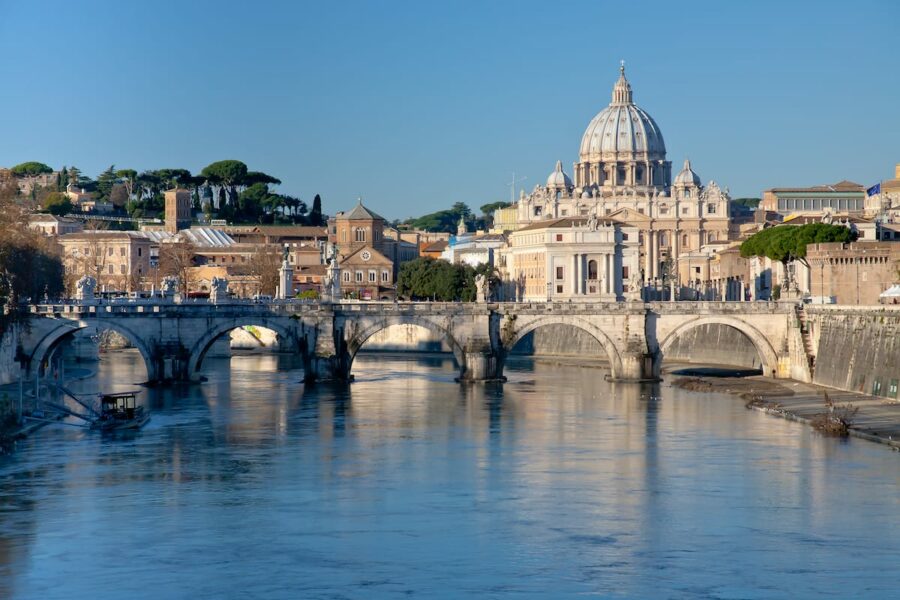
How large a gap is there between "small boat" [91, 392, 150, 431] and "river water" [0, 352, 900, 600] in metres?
0.81

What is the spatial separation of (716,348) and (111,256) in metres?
68.9

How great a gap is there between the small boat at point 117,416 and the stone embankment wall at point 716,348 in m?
34.7

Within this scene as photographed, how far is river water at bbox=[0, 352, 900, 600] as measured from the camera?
37.9m

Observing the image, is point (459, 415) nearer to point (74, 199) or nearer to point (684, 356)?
point (684, 356)

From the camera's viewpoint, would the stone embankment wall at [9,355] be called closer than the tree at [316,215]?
Yes

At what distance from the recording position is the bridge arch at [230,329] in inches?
3155

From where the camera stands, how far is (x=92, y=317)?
78375 mm

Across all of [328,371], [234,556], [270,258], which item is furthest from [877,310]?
[270,258]

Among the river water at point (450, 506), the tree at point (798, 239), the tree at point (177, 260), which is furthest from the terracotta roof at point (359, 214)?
the river water at point (450, 506)

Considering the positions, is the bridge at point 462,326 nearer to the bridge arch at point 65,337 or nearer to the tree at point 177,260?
the bridge arch at point 65,337

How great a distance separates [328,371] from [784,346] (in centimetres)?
2133

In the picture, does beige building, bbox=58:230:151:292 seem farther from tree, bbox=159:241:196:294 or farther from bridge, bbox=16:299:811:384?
bridge, bbox=16:299:811:384

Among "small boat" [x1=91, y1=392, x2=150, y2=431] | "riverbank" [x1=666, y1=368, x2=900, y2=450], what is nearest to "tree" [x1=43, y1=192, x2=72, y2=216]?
"riverbank" [x1=666, y1=368, x2=900, y2=450]

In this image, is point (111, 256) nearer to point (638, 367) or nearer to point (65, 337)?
point (65, 337)
